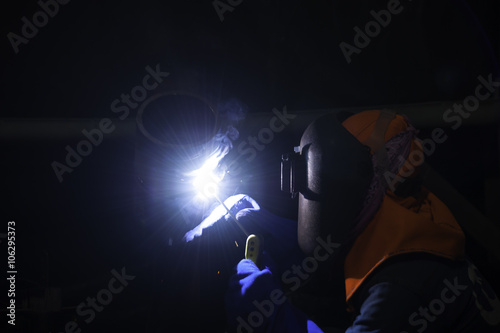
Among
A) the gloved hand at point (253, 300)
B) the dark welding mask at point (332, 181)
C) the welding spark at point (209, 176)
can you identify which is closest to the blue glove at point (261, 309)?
the gloved hand at point (253, 300)

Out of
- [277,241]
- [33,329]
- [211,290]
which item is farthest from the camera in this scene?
[33,329]

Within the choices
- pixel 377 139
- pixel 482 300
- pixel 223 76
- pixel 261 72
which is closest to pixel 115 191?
pixel 223 76

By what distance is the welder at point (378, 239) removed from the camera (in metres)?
0.85

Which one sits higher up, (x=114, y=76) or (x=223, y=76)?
(x=114, y=76)

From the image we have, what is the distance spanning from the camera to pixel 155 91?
1.84 metres

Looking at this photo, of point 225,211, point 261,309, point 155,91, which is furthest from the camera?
point 155,91

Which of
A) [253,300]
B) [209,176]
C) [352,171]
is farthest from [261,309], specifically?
[209,176]

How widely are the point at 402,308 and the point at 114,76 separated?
193cm

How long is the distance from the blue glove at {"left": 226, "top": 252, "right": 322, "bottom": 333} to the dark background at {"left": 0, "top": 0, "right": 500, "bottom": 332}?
1.95 ft

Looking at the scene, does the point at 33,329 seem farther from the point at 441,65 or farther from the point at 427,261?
the point at 441,65

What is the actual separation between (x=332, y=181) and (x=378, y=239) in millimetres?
230

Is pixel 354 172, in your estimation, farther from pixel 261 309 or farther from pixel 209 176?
pixel 209 176

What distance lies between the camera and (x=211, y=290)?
1388mm

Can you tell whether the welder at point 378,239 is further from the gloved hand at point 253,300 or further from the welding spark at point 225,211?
the welding spark at point 225,211
